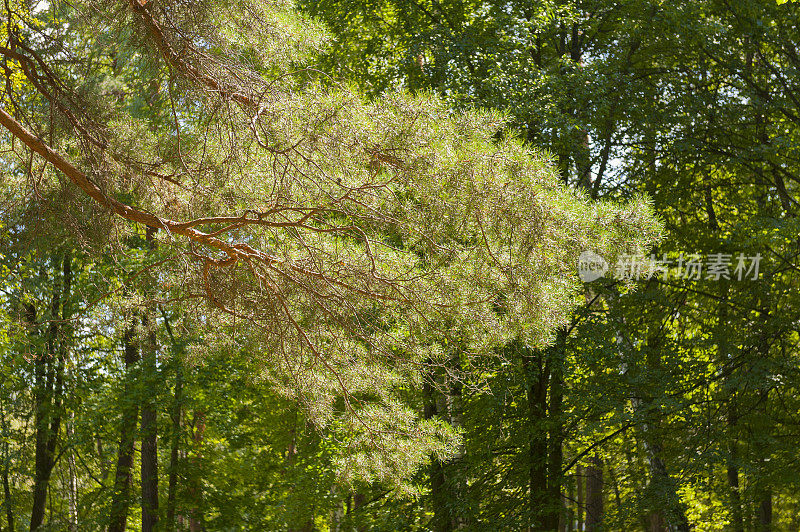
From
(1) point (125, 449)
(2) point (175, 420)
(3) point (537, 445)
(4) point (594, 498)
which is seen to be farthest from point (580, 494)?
(1) point (125, 449)

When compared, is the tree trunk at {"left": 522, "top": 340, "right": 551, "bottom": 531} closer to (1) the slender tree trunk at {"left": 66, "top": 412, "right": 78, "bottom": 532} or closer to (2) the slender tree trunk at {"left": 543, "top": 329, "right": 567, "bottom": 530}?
(2) the slender tree trunk at {"left": 543, "top": 329, "right": 567, "bottom": 530}

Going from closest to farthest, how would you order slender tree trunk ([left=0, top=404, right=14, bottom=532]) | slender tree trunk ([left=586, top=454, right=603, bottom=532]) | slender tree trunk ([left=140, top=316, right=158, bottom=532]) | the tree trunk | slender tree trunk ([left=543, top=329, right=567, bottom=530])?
slender tree trunk ([left=543, top=329, right=567, bottom=530]) → the tree trunk → slender tree trunk ([left=140, top=316, right=158, bottom=532]) → slender tree trunk ([left=586, top=454, right=603, bottom=532]) → slender tree trunk ([left=0, top=404, right=14, bottom=532])

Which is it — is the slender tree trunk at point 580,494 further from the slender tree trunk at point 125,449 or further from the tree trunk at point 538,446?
the slender tree trunk at point 125,449

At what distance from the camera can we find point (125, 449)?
11227 mm

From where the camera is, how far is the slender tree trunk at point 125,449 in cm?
1049

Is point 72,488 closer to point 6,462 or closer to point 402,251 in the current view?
point 6,462

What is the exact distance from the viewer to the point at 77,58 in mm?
5996

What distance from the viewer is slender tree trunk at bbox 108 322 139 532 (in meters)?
10.5

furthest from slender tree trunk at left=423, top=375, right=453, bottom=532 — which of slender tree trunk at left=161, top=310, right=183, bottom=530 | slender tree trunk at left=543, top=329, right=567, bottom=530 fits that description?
slender tree trunk at left=161, top=310, right=183, bottom=530

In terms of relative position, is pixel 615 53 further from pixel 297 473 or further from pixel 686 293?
pixel 297 473
